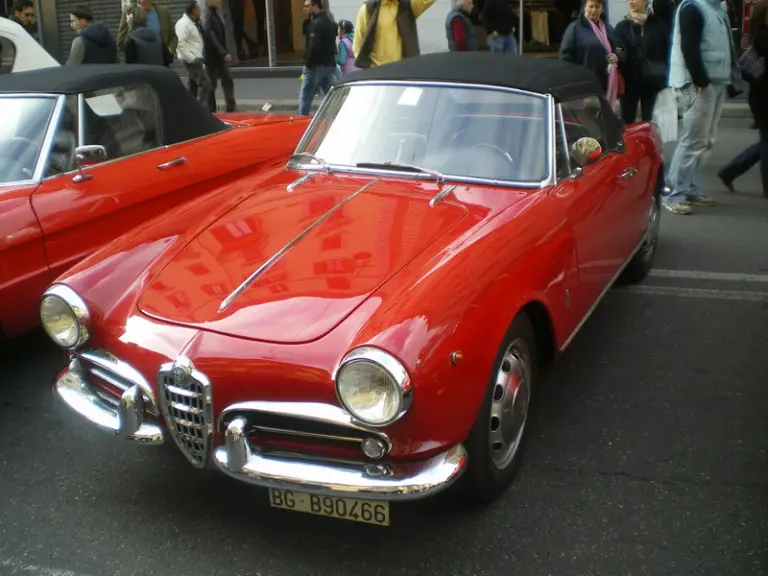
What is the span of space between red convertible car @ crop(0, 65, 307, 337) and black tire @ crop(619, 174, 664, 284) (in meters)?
2.53

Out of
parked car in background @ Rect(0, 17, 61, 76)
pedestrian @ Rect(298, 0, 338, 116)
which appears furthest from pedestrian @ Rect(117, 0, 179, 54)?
pedestrian @ Rect(298, 0, 338, 116)

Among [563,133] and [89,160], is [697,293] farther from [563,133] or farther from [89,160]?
[89,160]

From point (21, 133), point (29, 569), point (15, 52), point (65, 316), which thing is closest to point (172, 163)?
point (21, 133)

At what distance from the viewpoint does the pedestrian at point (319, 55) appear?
36.1 ft

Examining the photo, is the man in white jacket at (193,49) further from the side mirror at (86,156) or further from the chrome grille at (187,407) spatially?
the chrome grille at (187,407)

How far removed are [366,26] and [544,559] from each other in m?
6.70

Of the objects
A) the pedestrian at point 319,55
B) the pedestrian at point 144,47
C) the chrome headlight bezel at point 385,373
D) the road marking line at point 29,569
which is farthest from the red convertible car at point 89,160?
the pedestrian at point 319,55

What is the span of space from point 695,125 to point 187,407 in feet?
18.0

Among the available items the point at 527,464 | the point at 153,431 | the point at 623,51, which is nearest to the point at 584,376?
the point at 527,464

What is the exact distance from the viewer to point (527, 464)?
3.61 meters

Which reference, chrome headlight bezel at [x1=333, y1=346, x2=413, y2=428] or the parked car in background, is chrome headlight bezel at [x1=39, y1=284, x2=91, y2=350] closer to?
chrome headlight bezel at [x1=333, y1=346, x2=413, y2=428]

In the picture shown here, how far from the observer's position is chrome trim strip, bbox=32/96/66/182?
15.6 feet

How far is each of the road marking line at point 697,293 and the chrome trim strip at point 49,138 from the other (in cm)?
343

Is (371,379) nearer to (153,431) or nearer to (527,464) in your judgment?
(153,431)
